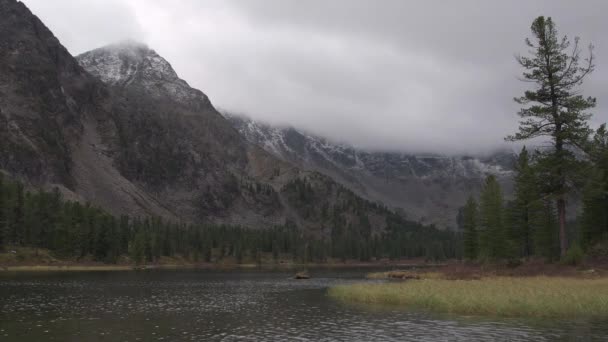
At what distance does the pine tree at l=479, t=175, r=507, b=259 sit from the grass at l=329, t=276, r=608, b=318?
4050 cm

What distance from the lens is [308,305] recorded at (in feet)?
189

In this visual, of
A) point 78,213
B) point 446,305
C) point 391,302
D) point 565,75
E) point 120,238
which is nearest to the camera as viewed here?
point 446,305

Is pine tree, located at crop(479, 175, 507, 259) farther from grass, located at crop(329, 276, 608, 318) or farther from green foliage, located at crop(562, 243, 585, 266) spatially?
grass, located at crop(329, 276, 608, 318)

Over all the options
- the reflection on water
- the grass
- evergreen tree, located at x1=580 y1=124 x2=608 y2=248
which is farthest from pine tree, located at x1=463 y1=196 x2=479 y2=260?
the reflection on water

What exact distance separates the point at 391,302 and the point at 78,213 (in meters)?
143

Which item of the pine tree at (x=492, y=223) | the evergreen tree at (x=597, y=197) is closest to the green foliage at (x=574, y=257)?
the evergreen tree at (x=597, y=197)

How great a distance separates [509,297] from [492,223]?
57744 mm

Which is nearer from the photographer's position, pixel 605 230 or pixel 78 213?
pixel 605 230

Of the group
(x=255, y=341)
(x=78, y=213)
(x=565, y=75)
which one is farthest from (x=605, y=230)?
(x=78, y=213)

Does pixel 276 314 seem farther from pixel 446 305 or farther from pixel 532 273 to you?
pixel 532 273

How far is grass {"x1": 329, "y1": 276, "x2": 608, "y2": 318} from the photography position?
42875 mm

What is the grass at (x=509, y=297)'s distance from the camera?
4288cm

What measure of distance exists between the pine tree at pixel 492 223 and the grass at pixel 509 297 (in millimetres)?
40502

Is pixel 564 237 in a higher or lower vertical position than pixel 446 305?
higher
